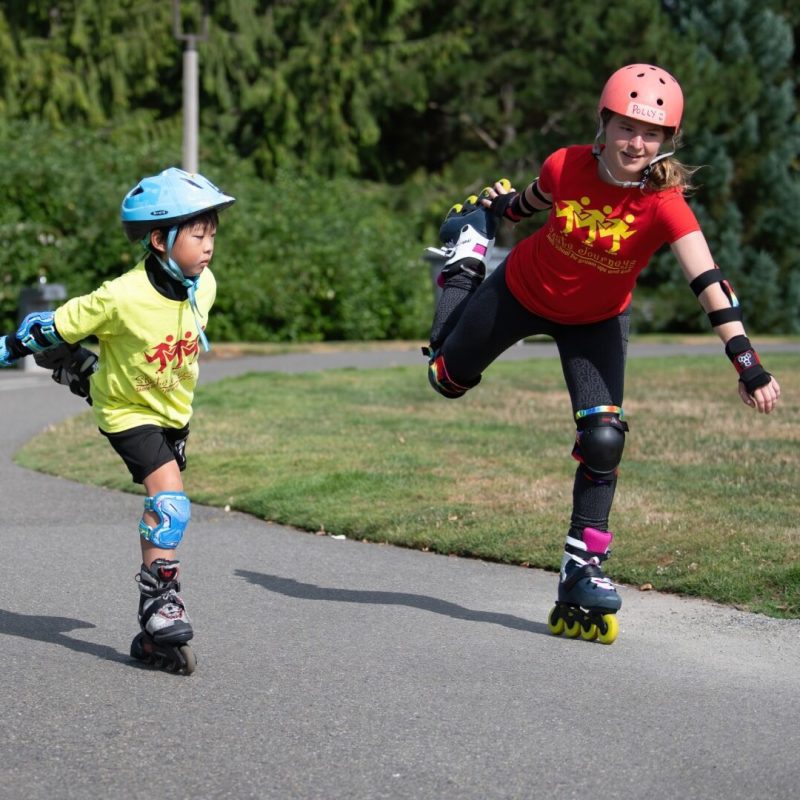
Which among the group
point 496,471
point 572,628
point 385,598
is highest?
point 572,628

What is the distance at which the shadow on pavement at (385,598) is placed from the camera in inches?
226

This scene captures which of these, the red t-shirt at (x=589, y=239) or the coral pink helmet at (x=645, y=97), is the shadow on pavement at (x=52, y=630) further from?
the coral pink helmet at (x=645, y=97)

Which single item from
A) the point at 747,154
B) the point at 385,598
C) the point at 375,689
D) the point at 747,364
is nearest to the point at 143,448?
the point at 375,689

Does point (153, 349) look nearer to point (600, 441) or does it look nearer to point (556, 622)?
point (600, 441)

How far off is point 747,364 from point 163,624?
7.02 ft

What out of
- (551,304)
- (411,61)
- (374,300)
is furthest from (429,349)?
(411,61)

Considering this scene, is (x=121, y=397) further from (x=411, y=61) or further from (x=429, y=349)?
(x=411, y=61)

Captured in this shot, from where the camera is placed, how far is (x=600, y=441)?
546 centimetres

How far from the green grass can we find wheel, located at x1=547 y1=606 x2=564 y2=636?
2.83ft

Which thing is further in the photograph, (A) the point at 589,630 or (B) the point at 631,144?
(A) the point at 589,630

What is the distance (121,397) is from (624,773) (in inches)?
85.5

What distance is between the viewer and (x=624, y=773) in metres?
3.97

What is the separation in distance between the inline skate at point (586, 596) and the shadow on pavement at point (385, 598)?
4.8 inches

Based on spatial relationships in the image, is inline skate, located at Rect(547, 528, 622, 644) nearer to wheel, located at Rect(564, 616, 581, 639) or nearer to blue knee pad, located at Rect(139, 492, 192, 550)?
wheel, located at Rect(564, 616, 581, 639)
